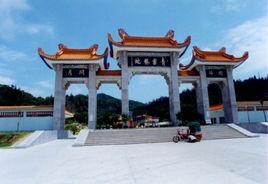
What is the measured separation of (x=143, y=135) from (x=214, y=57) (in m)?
13.7

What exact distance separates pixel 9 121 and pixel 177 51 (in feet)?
59.3

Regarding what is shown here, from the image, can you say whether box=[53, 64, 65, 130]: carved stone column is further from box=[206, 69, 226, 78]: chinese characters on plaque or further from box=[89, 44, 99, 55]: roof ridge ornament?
box=[206, 69, 226, 78]: chinese characters on plaque

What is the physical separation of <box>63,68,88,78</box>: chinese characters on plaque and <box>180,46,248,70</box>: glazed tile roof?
38.6 ft

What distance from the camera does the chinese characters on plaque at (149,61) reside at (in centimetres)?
2106

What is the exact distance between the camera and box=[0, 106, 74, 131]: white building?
18.7m

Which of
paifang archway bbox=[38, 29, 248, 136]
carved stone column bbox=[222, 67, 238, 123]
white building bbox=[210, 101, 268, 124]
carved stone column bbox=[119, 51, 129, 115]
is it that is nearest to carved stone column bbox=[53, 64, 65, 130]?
paifang archway bbox=[38, 29, 248, 136]

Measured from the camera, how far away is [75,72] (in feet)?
68.2

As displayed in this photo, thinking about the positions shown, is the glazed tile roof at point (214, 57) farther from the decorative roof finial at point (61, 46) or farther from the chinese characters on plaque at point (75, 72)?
the decorative roof finial at point (61, 46)

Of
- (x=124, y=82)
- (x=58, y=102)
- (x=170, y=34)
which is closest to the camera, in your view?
(x=58, y=102)

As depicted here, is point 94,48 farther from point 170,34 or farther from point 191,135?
point 191,135

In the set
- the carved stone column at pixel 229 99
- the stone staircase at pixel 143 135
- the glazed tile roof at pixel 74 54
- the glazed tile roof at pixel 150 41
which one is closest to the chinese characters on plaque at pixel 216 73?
the carved stone column at pixel 229 99

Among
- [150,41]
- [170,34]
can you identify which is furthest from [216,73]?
[150,41]

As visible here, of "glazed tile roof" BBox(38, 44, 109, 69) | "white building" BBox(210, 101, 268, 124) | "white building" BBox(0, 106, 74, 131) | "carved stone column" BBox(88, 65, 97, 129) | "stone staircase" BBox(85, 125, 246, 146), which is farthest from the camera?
"white building" BBox(210, 101, 268, 124)

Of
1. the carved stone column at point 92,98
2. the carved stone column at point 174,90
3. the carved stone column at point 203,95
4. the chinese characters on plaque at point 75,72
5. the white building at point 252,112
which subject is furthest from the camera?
the white building at point 252,112
